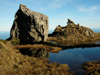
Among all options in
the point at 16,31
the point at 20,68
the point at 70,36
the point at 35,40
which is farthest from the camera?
the point at 70,36

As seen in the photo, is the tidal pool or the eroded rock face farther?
the eroded rock face

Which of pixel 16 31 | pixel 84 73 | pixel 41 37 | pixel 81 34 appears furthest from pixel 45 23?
pixel 84 73

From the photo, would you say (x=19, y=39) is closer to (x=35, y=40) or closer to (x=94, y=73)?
(x=35, y=40)

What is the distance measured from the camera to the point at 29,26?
51344mm

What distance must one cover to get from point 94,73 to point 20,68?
1372cm

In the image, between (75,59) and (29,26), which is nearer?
(75,59)

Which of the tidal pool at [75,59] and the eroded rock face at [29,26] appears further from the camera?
the eroded rock face at [29,26]

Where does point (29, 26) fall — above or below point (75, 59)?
above

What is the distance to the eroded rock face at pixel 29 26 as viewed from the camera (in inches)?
1991

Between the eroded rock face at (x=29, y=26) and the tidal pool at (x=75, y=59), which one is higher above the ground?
the eroded rock face at (x=29, y=26)

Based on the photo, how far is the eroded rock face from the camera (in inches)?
1991

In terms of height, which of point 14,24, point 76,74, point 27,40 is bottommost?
point 76,74

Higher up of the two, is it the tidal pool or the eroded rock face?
the eroded rock face

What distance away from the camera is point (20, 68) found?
17.6m
